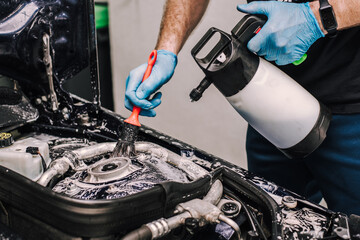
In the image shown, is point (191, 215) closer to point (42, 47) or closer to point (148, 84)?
point (148, 84)

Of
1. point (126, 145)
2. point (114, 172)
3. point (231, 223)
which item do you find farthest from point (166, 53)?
point (231, 223)

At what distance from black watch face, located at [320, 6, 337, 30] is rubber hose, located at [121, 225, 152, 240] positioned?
63cm

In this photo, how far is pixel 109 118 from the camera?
1165 mm

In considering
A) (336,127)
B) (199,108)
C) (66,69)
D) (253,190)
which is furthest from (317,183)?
(199,108)

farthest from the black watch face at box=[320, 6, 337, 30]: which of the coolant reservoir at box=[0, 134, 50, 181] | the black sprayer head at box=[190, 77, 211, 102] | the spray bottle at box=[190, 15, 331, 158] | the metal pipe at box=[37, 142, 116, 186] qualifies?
the coolant reservoir at box=[0, 134, 50, 181]

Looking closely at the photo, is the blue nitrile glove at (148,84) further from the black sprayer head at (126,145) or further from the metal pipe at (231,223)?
the metal pipe at (231,223)

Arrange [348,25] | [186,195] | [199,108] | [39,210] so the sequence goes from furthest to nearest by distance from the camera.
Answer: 1. [199,108]
2. [348,25]
3. [186,195]
4. [39,210]

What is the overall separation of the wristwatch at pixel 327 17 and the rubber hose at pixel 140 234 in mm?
632

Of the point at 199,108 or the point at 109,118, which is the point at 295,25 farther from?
the point at 199,108

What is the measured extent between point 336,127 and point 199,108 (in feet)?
4.52

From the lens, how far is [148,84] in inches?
39.9

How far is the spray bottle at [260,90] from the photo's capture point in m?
0.83

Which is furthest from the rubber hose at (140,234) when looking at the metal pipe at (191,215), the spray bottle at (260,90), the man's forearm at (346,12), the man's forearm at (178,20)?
the man's forearm at (178,20)

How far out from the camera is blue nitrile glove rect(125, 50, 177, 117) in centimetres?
101
